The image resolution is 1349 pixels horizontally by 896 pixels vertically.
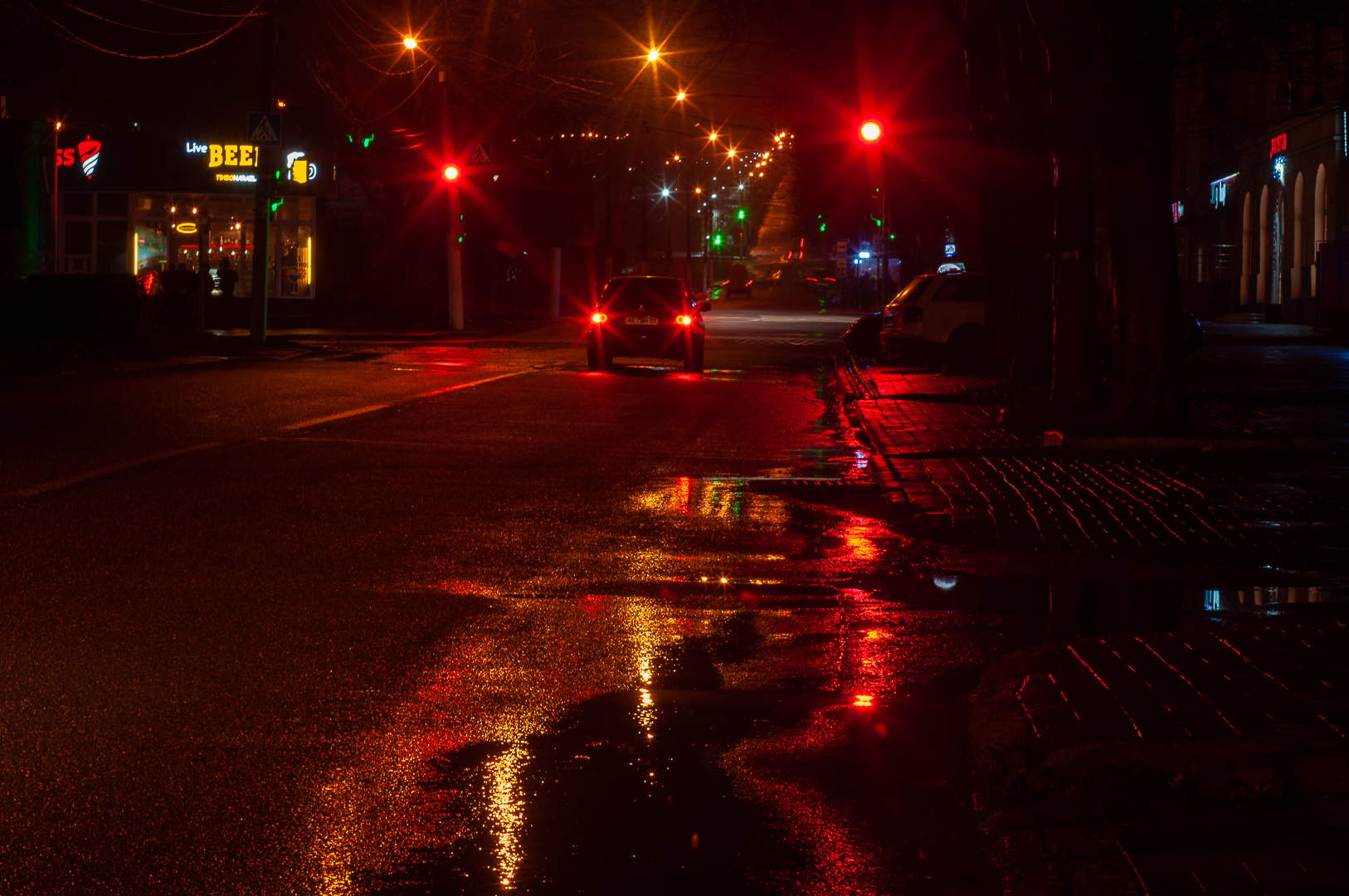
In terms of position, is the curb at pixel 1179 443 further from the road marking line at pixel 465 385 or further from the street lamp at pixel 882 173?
the street lamp at pixel 882 173

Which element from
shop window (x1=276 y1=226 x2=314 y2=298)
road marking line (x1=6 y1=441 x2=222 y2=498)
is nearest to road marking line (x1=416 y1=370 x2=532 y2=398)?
road marking line (x1=6 y1=441 x2=222 y2=498)

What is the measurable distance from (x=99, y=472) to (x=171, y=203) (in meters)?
42.3

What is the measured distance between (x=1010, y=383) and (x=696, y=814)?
1682 cm

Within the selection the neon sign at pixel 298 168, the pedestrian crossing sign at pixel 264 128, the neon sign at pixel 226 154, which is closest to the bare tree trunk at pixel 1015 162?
the pedestrian crossing sign at pixel 264 128

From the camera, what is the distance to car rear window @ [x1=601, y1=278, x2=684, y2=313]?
1013 inches

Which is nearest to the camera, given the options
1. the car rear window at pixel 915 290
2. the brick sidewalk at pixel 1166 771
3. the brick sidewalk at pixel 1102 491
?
the brick sidewalk at pixel 1166 771

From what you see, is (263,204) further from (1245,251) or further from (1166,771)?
(1245,251)

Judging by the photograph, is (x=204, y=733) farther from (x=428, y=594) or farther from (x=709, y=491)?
(x=709, y=491)

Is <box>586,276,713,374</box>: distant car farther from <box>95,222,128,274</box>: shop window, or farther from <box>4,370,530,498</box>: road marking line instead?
<box>95,222,128,274</box>: shop window

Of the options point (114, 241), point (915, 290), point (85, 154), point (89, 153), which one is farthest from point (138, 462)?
point (114, 241)

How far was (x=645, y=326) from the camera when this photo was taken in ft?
84.0

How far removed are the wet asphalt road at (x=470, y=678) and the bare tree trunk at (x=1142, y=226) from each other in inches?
129

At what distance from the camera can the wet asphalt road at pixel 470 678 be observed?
4.09 metres

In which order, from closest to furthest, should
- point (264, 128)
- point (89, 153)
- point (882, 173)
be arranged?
point (264, 128), point (882, 173), point (89, 153)
